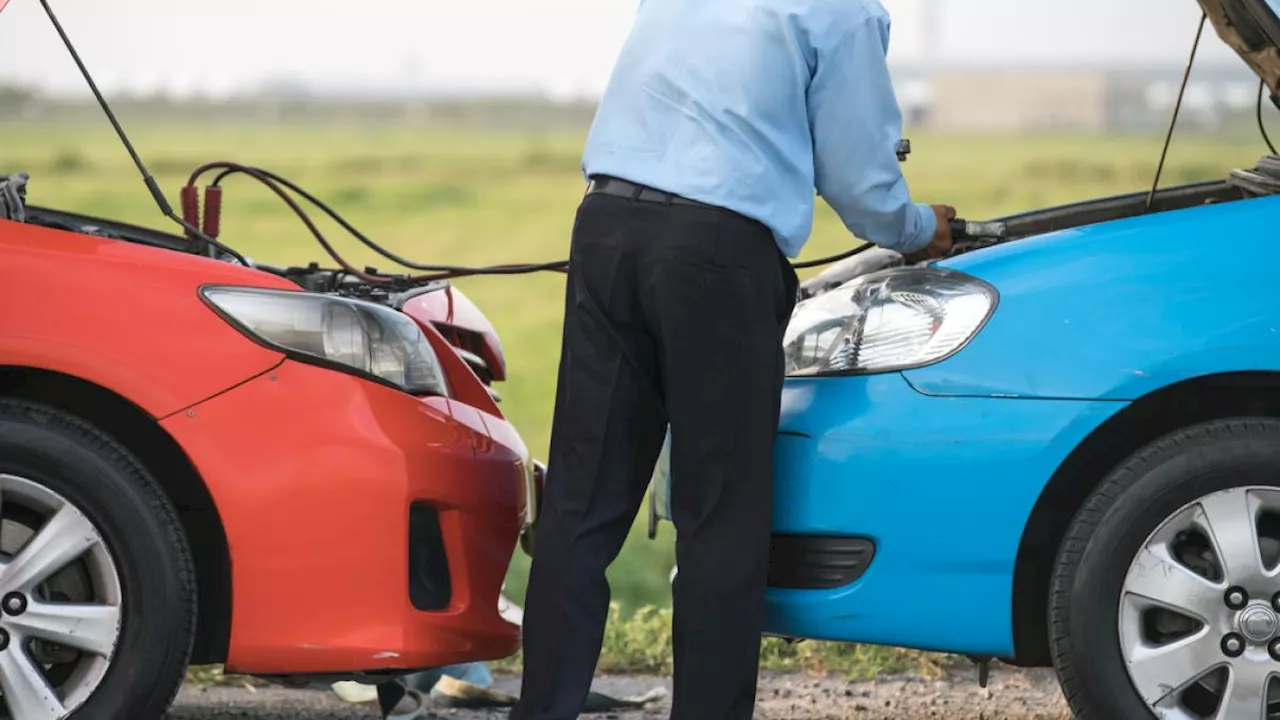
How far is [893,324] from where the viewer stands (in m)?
2.96

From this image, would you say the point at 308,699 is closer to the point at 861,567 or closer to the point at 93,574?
the point at 93,574

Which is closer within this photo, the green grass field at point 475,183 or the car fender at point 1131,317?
the car fender at point 1131,317

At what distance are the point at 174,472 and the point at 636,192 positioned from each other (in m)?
1.01

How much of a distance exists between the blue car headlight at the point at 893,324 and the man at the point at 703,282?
13cm

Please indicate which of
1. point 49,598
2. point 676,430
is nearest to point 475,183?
point 49,598

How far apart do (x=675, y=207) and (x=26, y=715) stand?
4.75 ft

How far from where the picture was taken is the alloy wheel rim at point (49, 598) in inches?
112

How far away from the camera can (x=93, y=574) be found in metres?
2.91

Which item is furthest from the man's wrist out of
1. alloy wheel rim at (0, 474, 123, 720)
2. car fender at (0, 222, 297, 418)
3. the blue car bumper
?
alloy wheel rim at (0, 474, 123, 720)

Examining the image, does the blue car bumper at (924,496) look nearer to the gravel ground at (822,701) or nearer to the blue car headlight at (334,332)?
the blue car headlight at (334,332)

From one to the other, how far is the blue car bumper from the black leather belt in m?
0.44

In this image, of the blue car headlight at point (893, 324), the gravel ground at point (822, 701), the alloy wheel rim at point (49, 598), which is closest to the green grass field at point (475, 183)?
the gravel ground at point (822, 701)

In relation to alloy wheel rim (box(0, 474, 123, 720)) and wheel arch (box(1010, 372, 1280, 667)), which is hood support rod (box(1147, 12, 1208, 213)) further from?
alloy wheel rim (box(0, 474, 123, 720))

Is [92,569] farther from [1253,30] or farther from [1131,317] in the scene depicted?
[1253,30]
